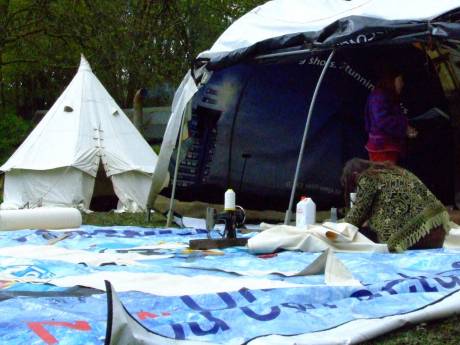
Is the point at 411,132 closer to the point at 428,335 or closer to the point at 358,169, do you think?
the point at 358,169

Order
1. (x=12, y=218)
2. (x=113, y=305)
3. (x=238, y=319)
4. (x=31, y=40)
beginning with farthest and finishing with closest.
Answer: (x=31, y=40), (x=12, y=218), (x=238, y=319), (x=113, y=305)

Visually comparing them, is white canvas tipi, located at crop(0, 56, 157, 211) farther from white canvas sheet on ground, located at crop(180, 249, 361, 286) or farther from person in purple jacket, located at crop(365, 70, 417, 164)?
white canvas sheet on ground, located at crop(180, 249, 361, 286)

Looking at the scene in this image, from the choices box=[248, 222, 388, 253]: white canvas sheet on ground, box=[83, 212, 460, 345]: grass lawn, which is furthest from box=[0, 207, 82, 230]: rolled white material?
box=[83, 212, 460, 345]: grass lawn

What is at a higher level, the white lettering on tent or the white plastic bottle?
the white lettering on tent

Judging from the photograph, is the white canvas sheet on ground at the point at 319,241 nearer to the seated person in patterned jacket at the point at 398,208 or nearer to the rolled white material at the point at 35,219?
the seated person in patterned jacket at the point at 398,208

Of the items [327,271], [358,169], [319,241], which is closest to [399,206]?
[358,169]

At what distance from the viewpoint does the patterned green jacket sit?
467 centimetres

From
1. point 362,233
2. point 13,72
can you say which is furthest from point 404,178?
point 13,72

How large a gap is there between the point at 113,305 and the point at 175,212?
216 inches

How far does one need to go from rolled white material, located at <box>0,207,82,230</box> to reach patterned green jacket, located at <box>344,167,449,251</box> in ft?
9.39

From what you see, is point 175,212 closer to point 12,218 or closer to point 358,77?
point 12,218

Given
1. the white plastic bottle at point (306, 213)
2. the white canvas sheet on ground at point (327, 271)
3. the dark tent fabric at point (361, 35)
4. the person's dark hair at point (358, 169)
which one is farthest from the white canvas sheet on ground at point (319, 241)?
the dark tent fabric at point (361, 35)

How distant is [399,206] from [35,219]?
3233 millimetres

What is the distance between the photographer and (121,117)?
39.0 ft
